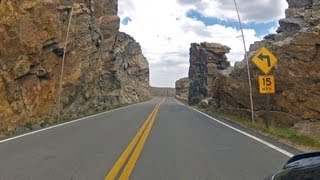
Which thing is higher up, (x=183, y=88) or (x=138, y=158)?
(x=183, y=88)

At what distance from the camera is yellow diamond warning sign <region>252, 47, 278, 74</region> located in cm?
1977

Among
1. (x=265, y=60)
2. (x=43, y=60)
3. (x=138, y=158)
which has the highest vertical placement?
(x=43, y=60)

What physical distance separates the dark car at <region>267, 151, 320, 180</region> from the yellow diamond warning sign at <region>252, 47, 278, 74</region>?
15896 millimetres

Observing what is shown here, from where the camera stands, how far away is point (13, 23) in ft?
97.0

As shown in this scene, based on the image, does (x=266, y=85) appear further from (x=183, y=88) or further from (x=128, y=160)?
(x=183, y=88)

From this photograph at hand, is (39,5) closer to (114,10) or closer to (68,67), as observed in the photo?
(68,67)

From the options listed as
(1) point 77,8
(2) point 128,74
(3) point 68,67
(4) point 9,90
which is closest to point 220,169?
(4) point 9,90

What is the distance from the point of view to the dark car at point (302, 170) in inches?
129

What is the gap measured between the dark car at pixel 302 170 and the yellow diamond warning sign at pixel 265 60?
15.9 metres

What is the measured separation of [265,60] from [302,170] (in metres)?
16.8

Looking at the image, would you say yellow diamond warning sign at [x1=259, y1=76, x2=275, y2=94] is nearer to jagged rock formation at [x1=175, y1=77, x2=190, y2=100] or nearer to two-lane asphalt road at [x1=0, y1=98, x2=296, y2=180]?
two-lane asphalt road at [x1=0, y1=98, x2=296, y2=180]

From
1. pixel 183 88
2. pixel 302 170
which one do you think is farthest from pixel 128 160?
pixel 183 88

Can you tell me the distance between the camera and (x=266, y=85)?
1948 cm

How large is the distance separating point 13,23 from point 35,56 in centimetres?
302
